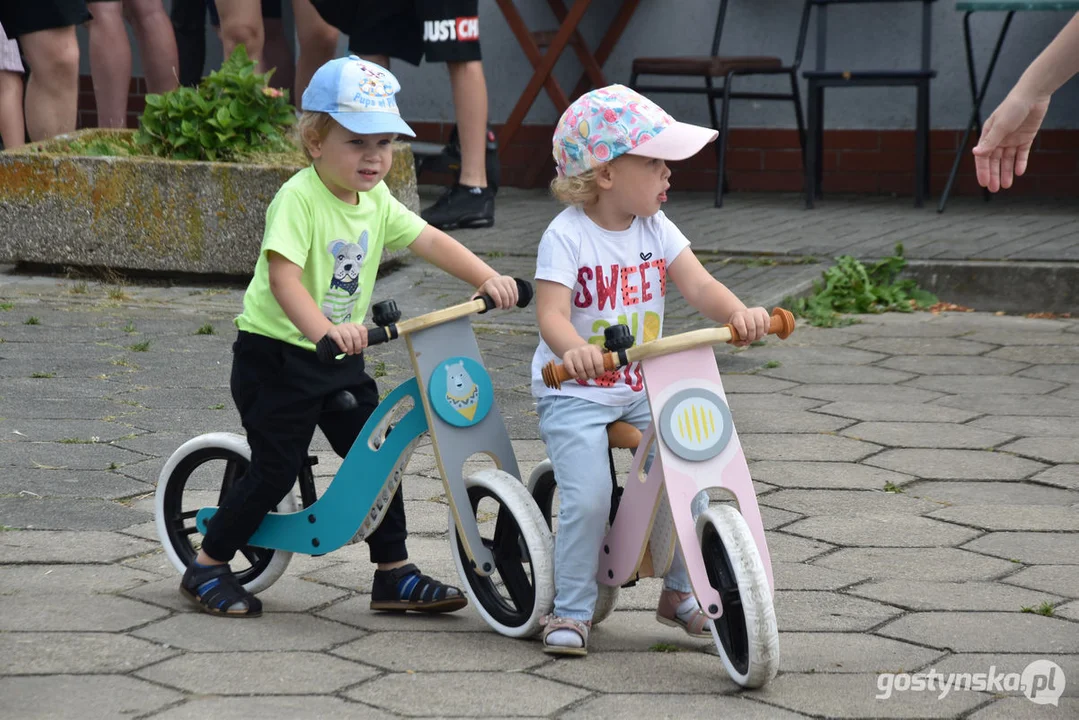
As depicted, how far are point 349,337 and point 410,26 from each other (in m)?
4.80

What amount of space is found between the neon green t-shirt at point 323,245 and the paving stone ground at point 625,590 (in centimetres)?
61

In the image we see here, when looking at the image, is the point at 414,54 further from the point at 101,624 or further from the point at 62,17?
the point at 101,624

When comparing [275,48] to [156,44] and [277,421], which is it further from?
[277,421]

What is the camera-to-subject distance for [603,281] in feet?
9.76

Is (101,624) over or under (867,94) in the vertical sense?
under

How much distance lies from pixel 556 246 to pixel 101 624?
1.15 metres

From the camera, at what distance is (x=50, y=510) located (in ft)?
12.2

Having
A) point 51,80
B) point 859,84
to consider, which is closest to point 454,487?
point 51,80

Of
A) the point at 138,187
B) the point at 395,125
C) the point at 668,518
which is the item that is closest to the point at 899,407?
the point at 668,518

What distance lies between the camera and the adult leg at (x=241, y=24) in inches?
269

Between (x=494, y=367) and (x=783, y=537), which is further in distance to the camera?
Answer: (x=494, y=367)

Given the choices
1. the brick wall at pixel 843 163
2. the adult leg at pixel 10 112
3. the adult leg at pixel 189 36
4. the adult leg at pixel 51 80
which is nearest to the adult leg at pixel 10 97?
the adult leg at pixel 10 112

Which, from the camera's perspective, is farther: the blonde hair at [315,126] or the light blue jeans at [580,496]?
the blonde hair at [315,126]

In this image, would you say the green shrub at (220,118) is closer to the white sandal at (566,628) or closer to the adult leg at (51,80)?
the adult leg at (51,80)
